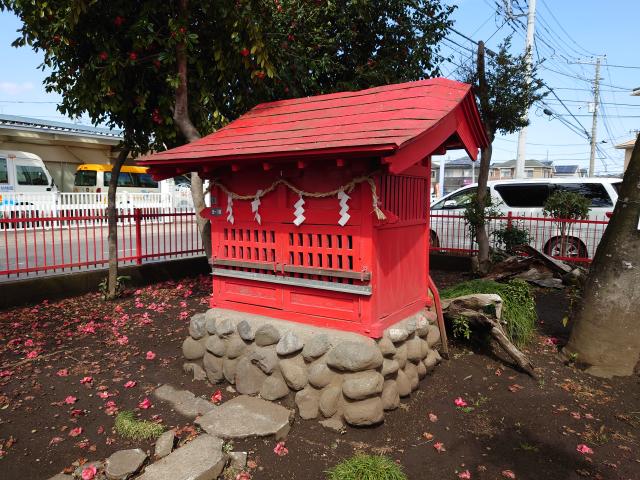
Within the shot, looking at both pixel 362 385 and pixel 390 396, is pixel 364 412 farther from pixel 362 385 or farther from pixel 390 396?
pixel 390 396

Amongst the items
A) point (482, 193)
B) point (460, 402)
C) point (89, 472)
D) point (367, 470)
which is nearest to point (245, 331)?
point (89, 472)

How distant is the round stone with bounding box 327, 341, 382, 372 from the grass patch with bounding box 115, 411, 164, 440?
4.89ft

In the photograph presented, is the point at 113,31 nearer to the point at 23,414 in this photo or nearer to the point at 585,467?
the point at 23,414

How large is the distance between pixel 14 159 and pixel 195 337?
1774 cm

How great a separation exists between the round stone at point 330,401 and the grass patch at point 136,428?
1.32 metres

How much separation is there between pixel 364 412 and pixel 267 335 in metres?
1.17

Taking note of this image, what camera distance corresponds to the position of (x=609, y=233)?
4.70 metres

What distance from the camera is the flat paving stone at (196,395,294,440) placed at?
3.63 m

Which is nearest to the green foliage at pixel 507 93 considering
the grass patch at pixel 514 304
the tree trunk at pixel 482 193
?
the tree trunk at pixel 482 193

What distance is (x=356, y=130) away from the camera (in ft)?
12.2

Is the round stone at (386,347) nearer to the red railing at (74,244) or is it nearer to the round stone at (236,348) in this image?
the round stone at (236,348)

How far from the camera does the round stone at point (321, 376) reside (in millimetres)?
3936

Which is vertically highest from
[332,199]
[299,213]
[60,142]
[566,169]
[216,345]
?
[566,169]

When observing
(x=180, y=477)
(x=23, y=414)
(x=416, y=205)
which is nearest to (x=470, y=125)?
(x=416, y=205)
